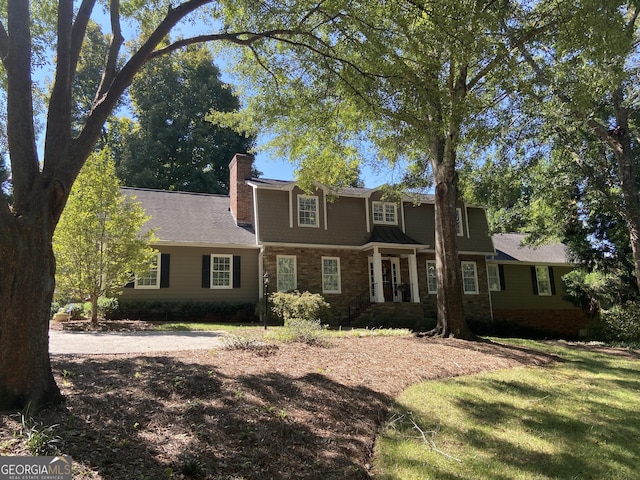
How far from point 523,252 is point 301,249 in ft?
43.9

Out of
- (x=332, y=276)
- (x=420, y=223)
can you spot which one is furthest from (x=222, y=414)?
(x=420, y=223)

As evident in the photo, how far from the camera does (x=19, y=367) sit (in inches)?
156

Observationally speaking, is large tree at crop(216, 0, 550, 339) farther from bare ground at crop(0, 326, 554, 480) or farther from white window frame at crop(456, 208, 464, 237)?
white window frame at crop(456, 208, 464, 237)

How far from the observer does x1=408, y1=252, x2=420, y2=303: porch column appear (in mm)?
18562

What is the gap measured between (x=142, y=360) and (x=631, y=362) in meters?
9.84

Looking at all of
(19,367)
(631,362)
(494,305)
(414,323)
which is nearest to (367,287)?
(414,323)

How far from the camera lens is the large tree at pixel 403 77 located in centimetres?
699

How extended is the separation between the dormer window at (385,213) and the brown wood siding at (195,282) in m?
6.04

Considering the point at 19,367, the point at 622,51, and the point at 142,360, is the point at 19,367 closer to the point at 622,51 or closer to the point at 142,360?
the point at 142,360

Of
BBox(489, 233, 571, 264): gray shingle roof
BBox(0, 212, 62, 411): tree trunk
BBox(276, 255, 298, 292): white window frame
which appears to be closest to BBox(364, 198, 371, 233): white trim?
BBox(276, 255, 298, 292): white window frame

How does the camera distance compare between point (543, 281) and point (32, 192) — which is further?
point (543, 281)

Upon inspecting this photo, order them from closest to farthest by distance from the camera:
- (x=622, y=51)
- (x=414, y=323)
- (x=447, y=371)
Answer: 1. (x=447, y=371)
2. (x=622, y=51)
3. (x=414, y=323)

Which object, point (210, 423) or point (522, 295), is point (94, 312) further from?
point (522, 295)

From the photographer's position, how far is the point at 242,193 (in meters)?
19.0
